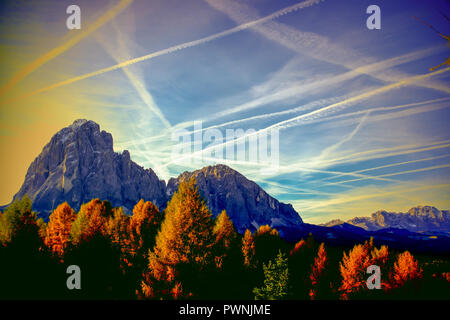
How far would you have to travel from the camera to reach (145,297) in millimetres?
21703

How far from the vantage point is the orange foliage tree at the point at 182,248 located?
1933cm

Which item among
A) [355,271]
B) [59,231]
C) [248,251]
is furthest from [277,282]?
[59,231]

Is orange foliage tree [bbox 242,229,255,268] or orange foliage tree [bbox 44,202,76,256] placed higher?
orange foliage tree [bbox 44,202,76,256]

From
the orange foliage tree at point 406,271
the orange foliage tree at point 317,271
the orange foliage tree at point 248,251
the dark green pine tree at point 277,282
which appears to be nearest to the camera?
the dark green pine tree at point 277,282

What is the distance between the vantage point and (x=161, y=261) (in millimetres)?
19875

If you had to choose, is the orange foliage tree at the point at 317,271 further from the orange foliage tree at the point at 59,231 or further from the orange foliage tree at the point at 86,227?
the orange foliage tree at the point at 59,231

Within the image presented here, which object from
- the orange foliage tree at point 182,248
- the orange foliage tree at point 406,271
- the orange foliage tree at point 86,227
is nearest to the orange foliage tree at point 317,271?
the orange foliage tree at point 406,271

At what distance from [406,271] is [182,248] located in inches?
2280

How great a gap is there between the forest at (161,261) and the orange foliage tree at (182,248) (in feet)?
0.23

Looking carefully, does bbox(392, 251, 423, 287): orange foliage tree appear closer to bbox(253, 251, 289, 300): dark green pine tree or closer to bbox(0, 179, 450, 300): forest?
bbox(0, 179, 450, 300): forest

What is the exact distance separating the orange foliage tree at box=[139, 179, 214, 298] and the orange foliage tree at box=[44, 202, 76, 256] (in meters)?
26.5

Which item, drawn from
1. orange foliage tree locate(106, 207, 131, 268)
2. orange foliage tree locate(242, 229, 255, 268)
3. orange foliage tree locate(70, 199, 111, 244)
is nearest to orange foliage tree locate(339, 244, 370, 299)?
orange foliage tree locate(242, 229, 255, 268)

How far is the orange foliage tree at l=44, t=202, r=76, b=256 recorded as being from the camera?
40.9m
